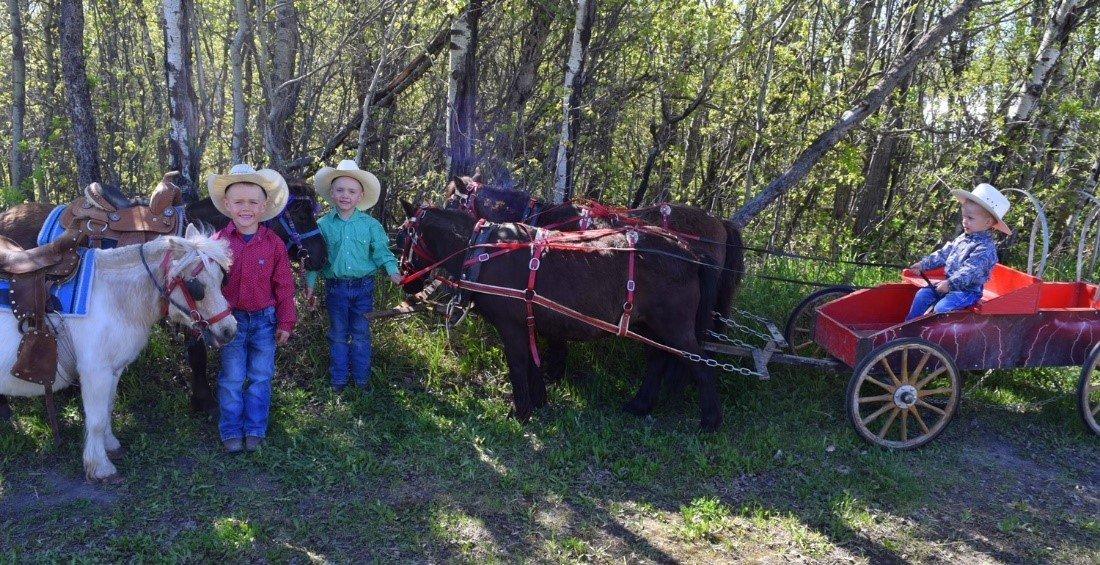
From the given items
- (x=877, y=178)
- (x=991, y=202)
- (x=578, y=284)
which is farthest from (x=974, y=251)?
(x=877, y=178)

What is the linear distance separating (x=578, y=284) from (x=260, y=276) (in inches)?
82.4

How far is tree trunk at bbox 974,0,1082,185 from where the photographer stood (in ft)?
25.3

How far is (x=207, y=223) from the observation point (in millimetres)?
4734

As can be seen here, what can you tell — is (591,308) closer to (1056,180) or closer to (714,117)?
(714,117)

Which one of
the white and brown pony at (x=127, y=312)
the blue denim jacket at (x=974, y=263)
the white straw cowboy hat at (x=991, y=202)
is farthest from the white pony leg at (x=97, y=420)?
the white straw cowboy hat at (x=991, y=202)

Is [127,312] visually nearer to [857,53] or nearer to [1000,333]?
[1000,333]

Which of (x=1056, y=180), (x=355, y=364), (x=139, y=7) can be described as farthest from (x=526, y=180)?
(x=1056, y=180)

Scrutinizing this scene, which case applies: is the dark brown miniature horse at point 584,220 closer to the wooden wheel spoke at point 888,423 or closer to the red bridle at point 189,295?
the wooden wheel spoke at point 888,423

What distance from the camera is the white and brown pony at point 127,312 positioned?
3594 mm

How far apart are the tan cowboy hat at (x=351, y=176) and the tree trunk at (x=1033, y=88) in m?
7.43

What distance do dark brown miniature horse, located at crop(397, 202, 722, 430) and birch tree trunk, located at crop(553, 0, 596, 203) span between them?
208cm

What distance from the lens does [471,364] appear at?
18.5 ft

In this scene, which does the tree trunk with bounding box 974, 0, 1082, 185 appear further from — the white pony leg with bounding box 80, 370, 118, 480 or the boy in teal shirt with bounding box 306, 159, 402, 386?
the white pony leg with bounding box 80, 370, 118, 480

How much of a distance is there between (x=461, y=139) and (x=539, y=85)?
151 cm
